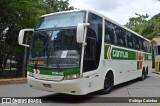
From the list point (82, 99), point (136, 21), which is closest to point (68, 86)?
point (82, 99)

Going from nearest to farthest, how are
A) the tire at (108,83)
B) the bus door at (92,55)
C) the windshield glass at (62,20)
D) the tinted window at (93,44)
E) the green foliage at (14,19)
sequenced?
the bus door at (92,55)
the tinted window at (93,44)
the windshield glass at (62,20)
the tire at (108,83)
the green foliage at (14,19)

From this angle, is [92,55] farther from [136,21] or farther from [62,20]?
[136,21]

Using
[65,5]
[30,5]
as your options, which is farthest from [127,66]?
[65,5]

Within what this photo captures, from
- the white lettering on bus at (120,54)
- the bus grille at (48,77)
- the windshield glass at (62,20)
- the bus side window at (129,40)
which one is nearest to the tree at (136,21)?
the bus side window at (129,40)

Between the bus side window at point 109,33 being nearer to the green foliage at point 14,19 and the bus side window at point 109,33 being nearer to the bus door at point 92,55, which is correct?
the bus door at point 92,55

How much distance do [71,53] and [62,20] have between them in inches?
58.5

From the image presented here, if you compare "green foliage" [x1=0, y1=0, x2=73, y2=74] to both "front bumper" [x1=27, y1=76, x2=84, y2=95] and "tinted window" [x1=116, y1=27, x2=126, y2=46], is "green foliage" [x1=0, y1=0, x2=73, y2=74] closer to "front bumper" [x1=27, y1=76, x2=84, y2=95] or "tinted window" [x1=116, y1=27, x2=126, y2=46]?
"tinted window" [x1=116, y1=27, x2=126, y2=46]

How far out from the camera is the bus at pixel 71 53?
8.75 meters

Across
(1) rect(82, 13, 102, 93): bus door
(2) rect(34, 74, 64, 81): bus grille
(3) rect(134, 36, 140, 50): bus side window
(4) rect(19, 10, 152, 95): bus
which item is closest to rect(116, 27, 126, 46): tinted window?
(4) rect(19, 10, 152, 95): bus

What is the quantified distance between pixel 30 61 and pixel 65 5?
25537mm

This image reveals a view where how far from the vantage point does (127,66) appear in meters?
14.2

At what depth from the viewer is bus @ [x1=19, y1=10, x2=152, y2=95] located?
875 centimetres

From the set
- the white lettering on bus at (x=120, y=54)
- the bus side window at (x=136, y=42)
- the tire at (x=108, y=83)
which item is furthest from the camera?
the bus side window at (x=136, y=42)

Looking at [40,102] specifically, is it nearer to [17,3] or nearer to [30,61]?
[30,61]
